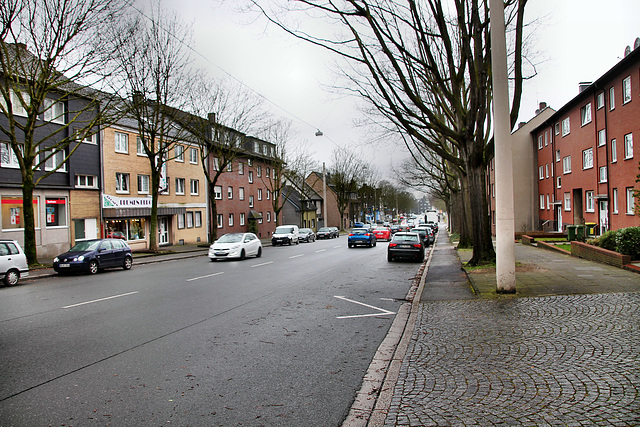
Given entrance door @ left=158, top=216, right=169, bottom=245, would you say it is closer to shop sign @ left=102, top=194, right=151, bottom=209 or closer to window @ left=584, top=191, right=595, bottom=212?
shop sign @ left=102, top=194, right=151, bottom=209

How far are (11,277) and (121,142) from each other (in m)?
18.4

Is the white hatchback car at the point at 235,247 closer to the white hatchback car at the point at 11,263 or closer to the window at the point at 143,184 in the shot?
the white hatchback car at the point at 11,263

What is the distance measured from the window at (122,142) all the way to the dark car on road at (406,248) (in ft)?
64.8

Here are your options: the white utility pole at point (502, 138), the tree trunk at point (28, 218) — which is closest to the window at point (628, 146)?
the white utility pole at point (502, 138)

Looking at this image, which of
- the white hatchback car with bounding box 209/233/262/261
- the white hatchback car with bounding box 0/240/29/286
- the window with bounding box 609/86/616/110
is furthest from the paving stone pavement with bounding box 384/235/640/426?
the window with bounding box 609/86/616/110

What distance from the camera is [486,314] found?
778cm

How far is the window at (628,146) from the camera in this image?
24.1 m

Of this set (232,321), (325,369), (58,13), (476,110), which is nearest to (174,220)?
(58,13)

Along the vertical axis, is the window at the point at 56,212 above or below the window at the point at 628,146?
below

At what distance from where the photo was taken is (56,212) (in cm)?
2530

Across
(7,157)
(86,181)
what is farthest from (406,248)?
(7,157)

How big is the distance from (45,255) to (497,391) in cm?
2565

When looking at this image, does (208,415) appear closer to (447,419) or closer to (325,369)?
(325,369)

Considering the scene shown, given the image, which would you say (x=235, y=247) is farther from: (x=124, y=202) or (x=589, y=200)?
(x=589, y=200)
